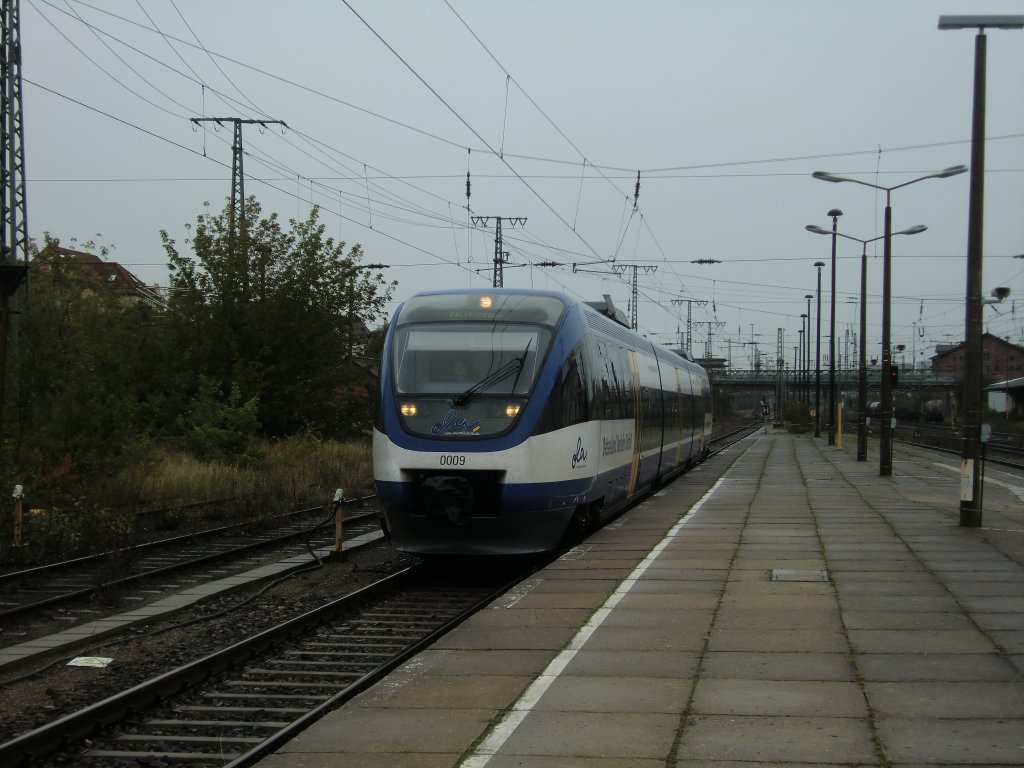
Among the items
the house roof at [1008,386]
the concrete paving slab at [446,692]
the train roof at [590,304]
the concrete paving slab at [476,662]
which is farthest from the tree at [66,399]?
the house roof at [1008,386]

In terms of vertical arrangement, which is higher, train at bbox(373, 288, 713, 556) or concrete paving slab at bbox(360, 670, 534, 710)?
train at bbox(373, 288, 713, 556)

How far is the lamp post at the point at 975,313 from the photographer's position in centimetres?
1502

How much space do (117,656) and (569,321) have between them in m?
6.58

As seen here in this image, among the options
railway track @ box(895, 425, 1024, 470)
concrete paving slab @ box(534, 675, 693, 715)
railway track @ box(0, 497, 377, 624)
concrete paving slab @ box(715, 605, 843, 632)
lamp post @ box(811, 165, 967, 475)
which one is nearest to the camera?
concrete paving slab @ box(534, 675, 693, 715)

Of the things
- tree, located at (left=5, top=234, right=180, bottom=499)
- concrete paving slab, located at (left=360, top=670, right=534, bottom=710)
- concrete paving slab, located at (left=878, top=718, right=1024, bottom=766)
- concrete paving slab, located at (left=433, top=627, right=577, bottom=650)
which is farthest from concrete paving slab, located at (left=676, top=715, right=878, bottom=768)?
tree, located at (left=5, top=234, right=180, bottom=499)

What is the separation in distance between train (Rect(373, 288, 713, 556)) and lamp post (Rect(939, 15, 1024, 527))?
502cm

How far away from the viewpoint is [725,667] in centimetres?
740

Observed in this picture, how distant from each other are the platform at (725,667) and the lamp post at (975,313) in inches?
43.1

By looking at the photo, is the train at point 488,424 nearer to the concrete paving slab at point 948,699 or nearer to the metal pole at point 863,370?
the concrete paving slab at point 948,699

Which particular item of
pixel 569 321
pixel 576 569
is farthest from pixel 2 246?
pixel 576 569

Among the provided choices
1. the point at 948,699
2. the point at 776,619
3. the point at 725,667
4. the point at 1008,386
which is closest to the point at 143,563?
the point at 776,619

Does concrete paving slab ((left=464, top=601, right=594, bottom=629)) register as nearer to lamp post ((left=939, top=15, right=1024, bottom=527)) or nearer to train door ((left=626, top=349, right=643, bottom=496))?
lamp post ((left=939, top=15, right=1024, bottom=527))

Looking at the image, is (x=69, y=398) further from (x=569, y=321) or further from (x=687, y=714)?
(x=687, y=714)

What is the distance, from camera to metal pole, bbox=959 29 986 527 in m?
15.0
